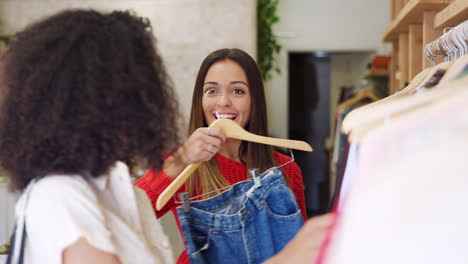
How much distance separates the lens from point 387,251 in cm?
61

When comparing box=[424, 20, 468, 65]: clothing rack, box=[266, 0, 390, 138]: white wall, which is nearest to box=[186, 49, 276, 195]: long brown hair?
box=[424, 20, 468, 65]: clothing rack

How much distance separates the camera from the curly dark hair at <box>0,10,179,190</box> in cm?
73

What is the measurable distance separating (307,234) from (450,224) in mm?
233

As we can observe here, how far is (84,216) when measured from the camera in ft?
2.31

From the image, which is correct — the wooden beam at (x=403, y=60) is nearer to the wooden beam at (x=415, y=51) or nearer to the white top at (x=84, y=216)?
the wooden beam at (x=415, y=51)

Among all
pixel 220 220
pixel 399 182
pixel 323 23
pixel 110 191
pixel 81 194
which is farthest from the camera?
pixel 323 23

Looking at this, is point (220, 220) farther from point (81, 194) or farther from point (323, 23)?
point (323, 23)

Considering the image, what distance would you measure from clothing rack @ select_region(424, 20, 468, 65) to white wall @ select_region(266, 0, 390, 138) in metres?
3.94

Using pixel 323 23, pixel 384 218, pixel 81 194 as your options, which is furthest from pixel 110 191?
pixel 323 23

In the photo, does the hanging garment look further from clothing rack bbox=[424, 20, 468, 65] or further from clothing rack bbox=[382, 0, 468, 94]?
clothing rack bbox=[382, 0, 468, 94]

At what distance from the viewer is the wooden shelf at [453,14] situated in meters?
1.13

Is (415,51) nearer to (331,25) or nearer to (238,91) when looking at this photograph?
(238,91)

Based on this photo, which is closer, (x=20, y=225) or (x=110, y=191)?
(x=20, y=225)

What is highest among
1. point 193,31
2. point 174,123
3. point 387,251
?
point 193,31
